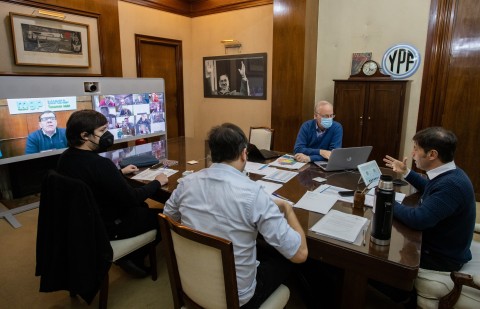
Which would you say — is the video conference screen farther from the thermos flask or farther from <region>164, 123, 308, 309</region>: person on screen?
the thermos flask

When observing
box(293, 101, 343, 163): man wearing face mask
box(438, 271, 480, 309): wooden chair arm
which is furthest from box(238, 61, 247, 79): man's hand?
box(438, 271, 480, 309): wooden chair arm

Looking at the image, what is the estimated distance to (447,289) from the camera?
4.54 ft

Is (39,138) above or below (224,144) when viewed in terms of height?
below

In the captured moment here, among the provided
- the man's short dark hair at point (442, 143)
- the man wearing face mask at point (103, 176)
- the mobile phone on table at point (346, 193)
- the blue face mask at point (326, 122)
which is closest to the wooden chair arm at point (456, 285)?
the man's short dark hair at point (442, 143)

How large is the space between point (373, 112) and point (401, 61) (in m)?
0.73

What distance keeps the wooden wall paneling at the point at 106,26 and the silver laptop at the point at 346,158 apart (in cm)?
355

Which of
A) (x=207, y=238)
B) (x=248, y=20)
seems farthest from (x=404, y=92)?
(x=207, y=238)

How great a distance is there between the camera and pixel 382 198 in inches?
48.2

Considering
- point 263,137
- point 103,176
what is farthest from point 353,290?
point 263,137

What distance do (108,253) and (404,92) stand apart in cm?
347

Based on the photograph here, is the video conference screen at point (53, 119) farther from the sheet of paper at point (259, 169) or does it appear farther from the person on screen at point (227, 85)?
the sheet of paper at point (259, 169)

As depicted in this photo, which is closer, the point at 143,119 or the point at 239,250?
the point at 239,250

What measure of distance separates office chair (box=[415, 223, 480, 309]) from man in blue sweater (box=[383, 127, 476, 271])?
0.08 meters

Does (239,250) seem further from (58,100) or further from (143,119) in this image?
(143,119)
